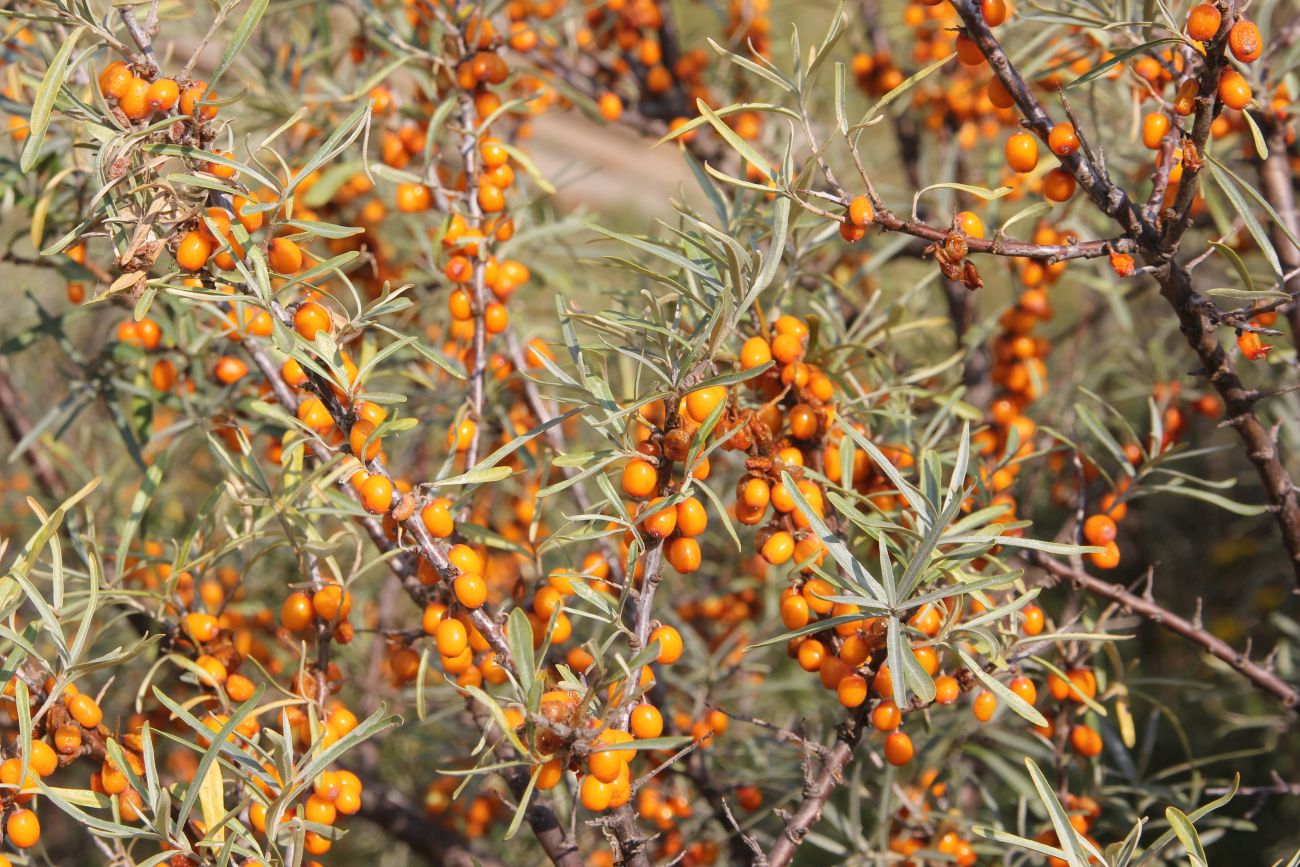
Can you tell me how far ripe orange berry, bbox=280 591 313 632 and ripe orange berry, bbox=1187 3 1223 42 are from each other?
33.5 inches

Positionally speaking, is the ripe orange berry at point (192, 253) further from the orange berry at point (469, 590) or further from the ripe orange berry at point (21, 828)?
the ripe orange berry at point (21, 828)

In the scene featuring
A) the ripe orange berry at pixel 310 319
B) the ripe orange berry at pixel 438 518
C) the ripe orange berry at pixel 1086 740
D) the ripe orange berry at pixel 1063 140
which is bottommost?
the ripe orange berry at pixel 1086 740

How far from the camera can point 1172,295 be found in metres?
0.85

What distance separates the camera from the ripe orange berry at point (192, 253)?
0.74 meters

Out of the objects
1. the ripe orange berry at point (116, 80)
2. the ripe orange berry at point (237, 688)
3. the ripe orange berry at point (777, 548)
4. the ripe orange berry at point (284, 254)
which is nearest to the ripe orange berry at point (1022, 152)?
the ripe orange berry at point (777, 548)

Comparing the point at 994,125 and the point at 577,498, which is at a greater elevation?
the point at 994,125

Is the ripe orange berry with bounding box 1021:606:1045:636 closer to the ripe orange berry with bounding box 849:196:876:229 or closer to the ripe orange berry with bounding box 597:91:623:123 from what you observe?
the ripe orange berry with bounding box 849:196:876:229

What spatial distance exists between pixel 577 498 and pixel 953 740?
0.57 meters

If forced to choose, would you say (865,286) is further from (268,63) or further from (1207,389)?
(268,63)

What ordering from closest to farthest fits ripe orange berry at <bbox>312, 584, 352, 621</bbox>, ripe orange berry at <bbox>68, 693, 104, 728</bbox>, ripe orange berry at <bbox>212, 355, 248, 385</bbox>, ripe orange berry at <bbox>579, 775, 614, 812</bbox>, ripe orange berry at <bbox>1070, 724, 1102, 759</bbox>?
1. ripe orange berry at <bbox>579, 775, 614, 812</bbox>
2. ripe orange berry at <bbox>68, 693, 104, 728</bbox>
3. ripe orange berry at <bbox>312, 584, 352, 621</bbox>
4. ripe orange berry at <bbox>1070, 724, 1102, 759</bbox>
5. ripe orange berry at <bbox>212, 355, 248, 385</bbox>

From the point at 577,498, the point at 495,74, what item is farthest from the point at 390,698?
the point at 495,74

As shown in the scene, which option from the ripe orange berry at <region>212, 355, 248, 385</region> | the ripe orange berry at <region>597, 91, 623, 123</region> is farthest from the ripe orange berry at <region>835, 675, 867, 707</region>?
the ripe orange berry at <region>597, 91, 623, 123</region>

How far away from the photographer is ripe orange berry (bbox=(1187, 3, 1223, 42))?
0.73 metres

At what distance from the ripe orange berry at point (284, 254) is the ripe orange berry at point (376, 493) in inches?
7.1
